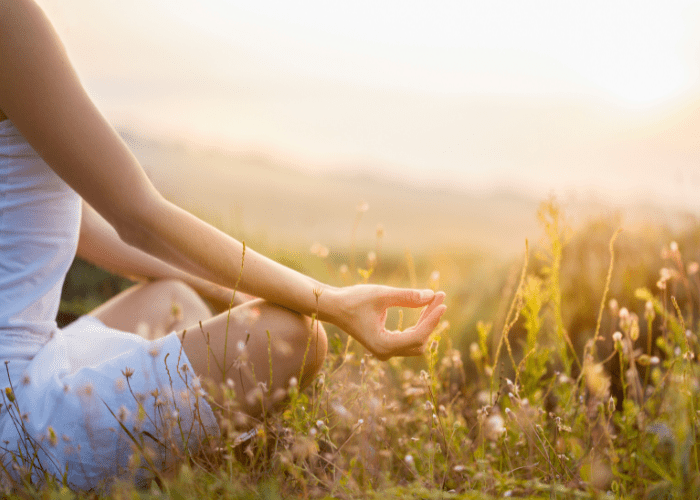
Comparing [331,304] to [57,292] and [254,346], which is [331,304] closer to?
[254,346]

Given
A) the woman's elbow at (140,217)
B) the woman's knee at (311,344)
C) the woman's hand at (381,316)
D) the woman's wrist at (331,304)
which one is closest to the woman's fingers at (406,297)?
the woman's hand at (381,316)

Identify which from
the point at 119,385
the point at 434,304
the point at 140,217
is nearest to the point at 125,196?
the point at 140,217

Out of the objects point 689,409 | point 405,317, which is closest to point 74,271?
point 405,317

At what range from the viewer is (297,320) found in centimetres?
167

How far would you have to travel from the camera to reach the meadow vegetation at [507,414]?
144cm

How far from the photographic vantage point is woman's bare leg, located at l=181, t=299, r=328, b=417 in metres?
1.61

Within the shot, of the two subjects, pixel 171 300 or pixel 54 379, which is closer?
pixel 54 379

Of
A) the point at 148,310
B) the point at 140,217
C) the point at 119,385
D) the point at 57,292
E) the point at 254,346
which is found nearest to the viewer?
the point at 119,385

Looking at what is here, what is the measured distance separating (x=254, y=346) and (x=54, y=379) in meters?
0.58

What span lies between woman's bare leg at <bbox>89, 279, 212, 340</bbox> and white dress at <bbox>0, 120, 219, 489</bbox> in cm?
57

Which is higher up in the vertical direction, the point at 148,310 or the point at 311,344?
the point at 311,344

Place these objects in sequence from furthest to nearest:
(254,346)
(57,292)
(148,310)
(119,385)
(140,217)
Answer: (148,310) → (57,292) → (254,346) → (140,217) → (119,385)

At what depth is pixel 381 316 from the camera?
1679 millimetres

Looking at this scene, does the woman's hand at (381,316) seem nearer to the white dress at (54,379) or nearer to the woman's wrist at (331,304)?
the woman's wrist at (331,304)
